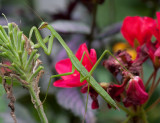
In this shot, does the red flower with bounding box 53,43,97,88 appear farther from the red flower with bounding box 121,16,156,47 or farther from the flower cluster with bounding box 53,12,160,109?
the red flower with bounding box 121,16,156,47

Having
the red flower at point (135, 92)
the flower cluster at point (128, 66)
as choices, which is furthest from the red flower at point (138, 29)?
the red flower at point (135, 92)

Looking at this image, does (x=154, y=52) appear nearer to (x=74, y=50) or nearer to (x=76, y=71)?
(x=76, y=71)

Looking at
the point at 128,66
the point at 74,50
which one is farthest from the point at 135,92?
the point at 74,50

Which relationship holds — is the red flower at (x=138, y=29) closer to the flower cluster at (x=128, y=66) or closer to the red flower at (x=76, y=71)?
the flower cluster at (x=128, y=66)

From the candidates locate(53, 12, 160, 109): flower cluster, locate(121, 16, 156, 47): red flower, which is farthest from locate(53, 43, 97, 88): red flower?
locate(121, 16, 156, 47): red flower

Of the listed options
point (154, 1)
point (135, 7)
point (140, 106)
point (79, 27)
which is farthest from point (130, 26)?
point (135, 7)

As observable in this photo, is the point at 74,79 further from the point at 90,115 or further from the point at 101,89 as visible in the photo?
the point at 90,115
